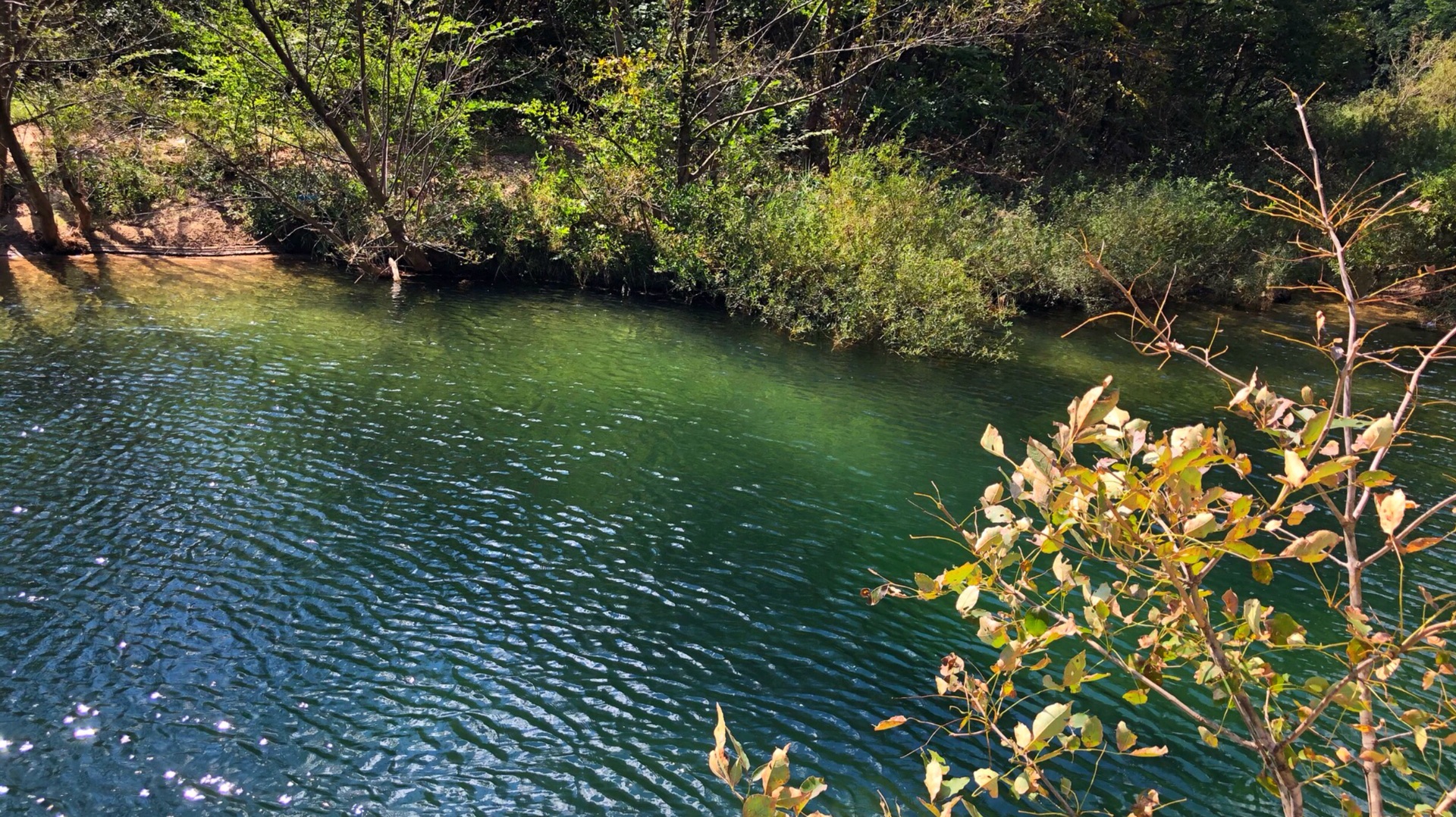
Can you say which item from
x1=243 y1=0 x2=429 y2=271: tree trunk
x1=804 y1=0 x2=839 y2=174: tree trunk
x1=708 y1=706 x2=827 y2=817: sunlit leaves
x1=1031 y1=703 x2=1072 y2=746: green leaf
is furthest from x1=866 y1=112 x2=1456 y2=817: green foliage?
x1=804 y1=0 x2=839 y2=174: tree trunk

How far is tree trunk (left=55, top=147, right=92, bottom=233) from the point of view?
64.5 ft

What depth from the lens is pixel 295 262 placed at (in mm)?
22344

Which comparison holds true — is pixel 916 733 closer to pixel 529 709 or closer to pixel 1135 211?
pixel 529 709

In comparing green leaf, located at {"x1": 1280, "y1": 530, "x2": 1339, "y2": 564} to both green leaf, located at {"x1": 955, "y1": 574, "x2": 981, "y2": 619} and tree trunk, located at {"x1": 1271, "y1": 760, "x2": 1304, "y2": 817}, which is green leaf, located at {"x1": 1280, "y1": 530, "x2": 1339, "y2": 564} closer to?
tree trunk, located at {"x1": 1271, "y1": 760, "x2": 1304, "y2": 817}

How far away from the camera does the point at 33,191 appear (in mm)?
18719

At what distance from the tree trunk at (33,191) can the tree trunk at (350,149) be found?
16.7 feet

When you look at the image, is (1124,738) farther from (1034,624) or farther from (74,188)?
(74,188)

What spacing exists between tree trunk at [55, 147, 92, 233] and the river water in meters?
4.01

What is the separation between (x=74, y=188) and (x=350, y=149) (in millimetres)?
6535

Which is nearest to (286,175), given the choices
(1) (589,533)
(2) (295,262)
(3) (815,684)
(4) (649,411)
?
(2) (295,262)

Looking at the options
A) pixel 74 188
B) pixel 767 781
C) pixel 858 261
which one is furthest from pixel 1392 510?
pixel 74 188

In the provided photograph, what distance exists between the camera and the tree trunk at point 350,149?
679 inches

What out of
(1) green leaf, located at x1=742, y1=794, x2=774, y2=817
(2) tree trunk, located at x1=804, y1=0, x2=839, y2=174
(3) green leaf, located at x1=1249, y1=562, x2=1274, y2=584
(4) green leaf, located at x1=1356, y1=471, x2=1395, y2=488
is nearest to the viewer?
(1) green leaf, located at x1=742, y1=794, x2=774, y2=817

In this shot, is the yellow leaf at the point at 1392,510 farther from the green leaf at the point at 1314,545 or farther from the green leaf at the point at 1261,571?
the green leaf at the point at 1261,571
